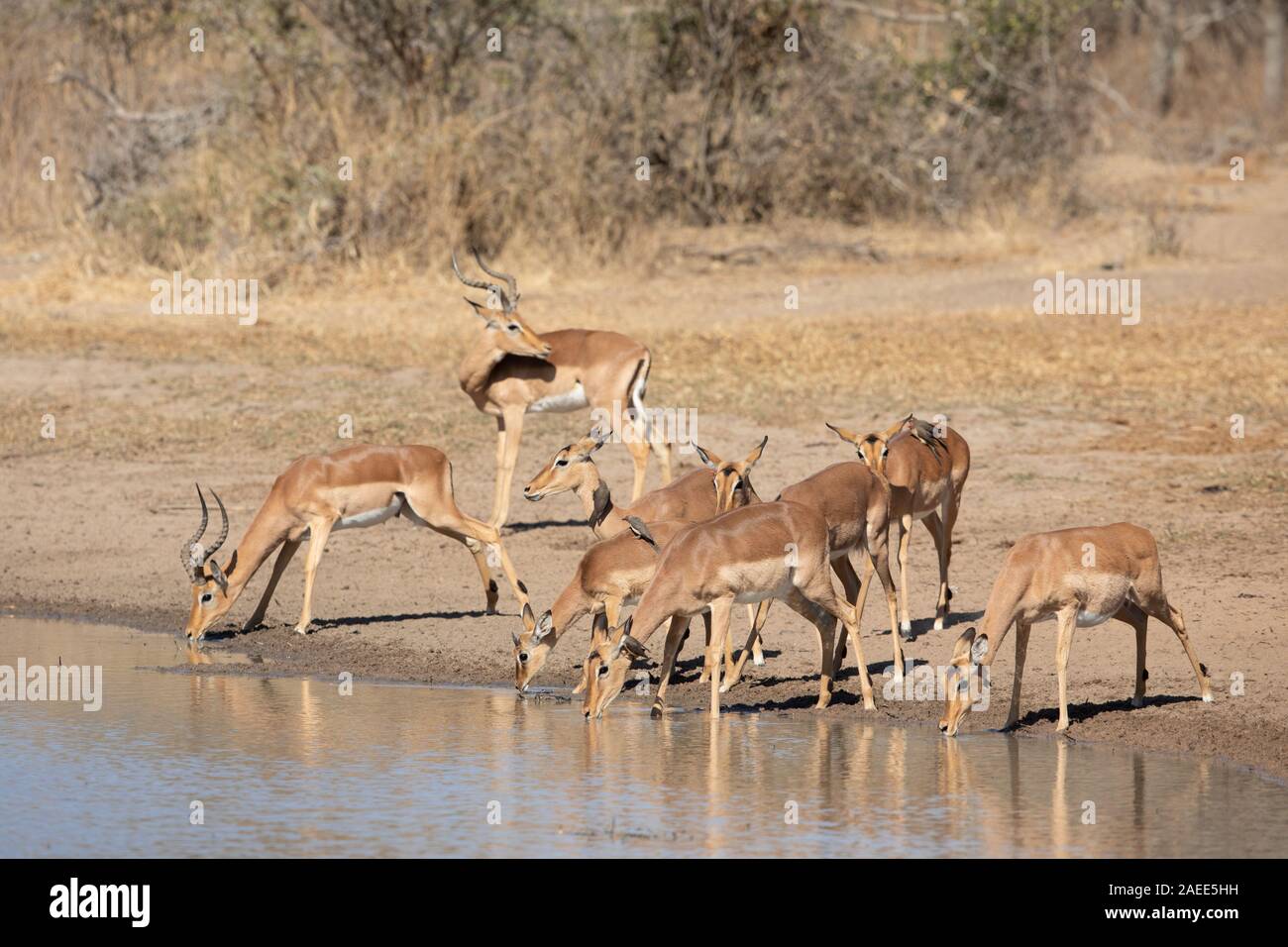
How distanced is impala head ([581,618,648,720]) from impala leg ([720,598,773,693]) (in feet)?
2.51

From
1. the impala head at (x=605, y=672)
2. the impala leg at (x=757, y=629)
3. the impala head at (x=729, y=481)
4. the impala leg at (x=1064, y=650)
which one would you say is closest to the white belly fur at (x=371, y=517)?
the impala head at (x=729, y=481)

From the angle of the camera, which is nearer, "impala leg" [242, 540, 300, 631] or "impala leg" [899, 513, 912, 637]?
"impala leg" [899, 513, 912, 637]

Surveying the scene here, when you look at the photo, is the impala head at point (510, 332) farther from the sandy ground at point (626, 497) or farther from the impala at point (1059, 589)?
the impala at point (1059, 589)

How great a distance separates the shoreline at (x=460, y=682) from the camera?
7.31 m

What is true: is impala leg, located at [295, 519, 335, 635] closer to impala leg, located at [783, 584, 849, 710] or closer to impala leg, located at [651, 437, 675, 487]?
impala leg, located at [783, 584, 849, 710]

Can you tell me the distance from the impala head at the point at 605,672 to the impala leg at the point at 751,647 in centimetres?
76

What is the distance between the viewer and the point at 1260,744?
722cm

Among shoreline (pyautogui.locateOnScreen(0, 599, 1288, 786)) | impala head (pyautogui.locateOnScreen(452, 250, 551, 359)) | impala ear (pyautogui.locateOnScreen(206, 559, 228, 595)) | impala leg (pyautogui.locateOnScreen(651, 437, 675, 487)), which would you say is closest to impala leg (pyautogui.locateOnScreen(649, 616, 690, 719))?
shoreline (pyautogui.locateOnScreen(0, 599, 1288, 786))

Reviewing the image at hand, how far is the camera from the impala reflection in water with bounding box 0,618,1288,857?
6.26 metres

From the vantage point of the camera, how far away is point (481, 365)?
39.1 feet
